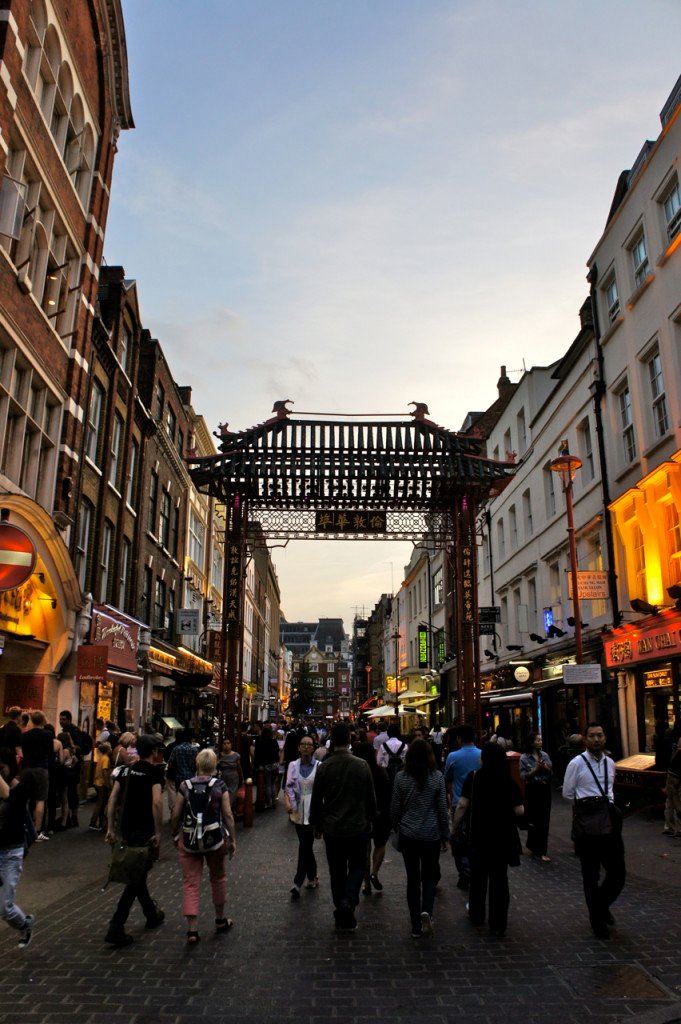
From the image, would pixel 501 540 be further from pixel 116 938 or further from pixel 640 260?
pixel 116 938

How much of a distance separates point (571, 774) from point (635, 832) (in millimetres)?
6874

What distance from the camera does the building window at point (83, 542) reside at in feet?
66.1

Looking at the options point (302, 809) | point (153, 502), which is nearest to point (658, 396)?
point (302, 809)

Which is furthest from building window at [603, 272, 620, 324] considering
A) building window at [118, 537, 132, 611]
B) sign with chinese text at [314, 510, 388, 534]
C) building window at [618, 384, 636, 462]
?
building window at [118, 537, 132, 611]

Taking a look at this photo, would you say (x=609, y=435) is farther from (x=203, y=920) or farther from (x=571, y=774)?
(x=203, y=920)

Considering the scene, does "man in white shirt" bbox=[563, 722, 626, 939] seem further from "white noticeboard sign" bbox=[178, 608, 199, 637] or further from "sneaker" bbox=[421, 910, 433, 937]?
"white noticeboard sign" bbox=[178, 608, 199, 637]

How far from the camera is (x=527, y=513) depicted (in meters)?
30.0

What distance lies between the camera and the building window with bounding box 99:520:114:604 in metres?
22.2

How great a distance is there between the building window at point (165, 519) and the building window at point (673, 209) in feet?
66.8

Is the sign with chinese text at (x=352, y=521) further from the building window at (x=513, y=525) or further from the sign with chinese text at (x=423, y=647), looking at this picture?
the sign with chinese text at (x=423, y=647)

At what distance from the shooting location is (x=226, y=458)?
61.0ft

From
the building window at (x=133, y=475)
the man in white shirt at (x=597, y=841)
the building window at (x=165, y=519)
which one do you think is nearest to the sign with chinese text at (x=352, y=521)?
the building window at (x=133, y=475)

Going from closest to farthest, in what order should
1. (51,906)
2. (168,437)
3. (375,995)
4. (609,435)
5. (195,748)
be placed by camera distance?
(375,995) < (51,906) < (195,748) < (609,435) < (168,437)

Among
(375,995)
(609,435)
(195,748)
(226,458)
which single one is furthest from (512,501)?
(375,995)
